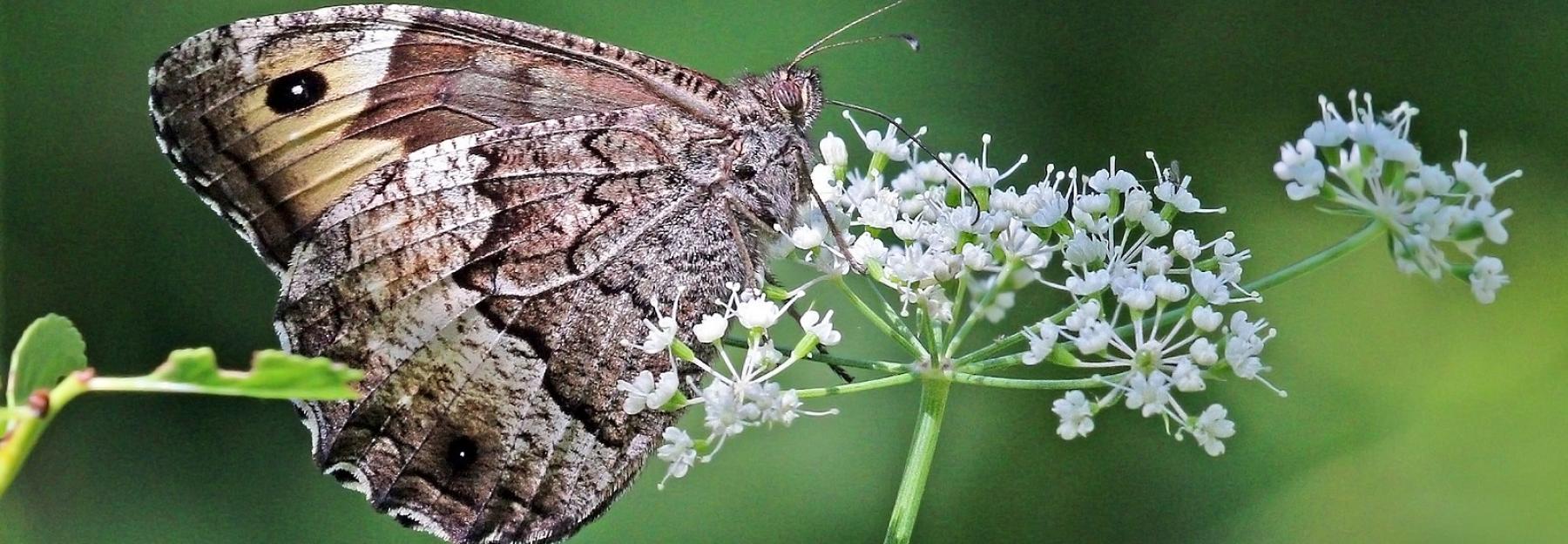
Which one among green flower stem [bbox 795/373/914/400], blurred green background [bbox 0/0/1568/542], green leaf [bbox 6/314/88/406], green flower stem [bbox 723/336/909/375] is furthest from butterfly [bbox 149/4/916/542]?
blurred green background [bbox 0/0/1568/542]

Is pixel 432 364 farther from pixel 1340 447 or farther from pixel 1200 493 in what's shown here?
pixel 1340 447

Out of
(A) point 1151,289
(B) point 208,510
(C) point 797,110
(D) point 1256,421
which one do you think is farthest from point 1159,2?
(B) point 208,510

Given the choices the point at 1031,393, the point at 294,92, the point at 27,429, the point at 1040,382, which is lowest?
the point at 27,429

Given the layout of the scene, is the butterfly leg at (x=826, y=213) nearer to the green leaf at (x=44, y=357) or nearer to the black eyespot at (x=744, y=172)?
the black eyespot at (x=744, y=172)

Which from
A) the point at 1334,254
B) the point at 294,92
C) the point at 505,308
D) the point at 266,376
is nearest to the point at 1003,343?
the point at 1334,254

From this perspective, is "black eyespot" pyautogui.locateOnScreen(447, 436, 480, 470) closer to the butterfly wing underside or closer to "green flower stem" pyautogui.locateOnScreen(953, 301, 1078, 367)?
the butterfly wing underside

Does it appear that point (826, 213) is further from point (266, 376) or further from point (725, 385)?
point (266, 376)

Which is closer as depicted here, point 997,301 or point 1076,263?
point 1076,263
